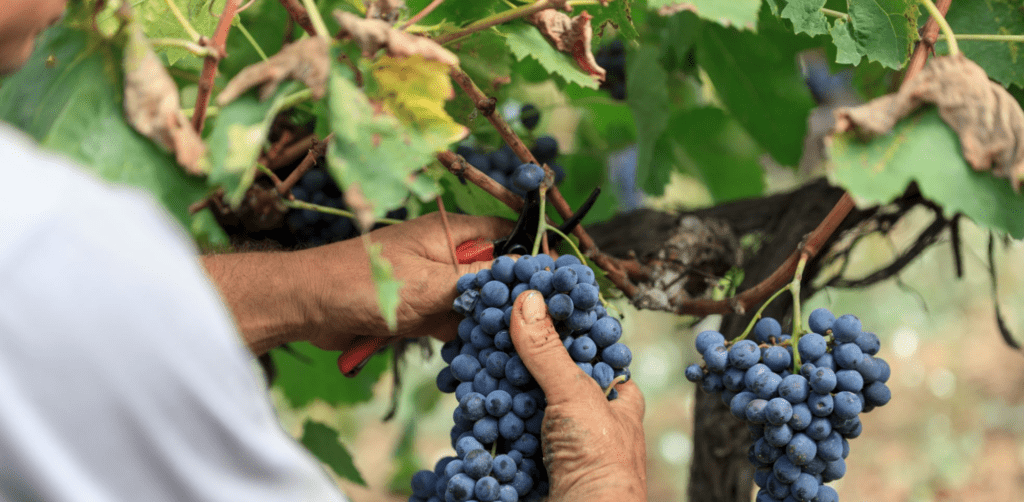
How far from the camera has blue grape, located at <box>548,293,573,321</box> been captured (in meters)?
0.71

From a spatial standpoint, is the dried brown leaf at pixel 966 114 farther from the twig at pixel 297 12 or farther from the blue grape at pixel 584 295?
the twig at pixel 297 12

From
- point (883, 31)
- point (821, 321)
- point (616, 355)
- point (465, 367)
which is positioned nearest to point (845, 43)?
point (883, 31)

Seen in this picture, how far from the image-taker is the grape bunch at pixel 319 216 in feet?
3.15

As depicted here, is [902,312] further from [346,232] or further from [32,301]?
[32,301]

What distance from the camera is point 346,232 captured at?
1.00 meters

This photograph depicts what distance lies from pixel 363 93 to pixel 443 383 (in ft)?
1.18

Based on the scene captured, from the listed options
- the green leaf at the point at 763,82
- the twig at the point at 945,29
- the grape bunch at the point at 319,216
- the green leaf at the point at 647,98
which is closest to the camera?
the twig at the point at 945,29

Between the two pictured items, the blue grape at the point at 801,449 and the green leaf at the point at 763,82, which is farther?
the green leaf at the point at 763,82

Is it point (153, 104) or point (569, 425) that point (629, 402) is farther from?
point (153, 104)

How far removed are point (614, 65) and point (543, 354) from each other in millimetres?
803

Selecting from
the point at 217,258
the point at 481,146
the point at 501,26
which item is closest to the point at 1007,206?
the point at 501,26

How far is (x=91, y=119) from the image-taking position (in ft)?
1.78

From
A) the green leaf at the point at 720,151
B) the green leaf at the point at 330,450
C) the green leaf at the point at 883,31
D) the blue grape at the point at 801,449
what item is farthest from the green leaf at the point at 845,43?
the green leaf at the point at 330,450

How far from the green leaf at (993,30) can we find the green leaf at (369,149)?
66 centimetres
